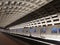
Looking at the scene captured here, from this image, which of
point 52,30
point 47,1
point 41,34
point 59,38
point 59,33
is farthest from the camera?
point 47,1

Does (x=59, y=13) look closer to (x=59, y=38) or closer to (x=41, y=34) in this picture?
(x=41, y=34)

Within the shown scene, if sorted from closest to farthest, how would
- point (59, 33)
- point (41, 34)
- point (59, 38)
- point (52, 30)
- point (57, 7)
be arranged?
point (59, 38)
point (59, 33)
point (52, 30)
point (41, 34)
point (57, 7)

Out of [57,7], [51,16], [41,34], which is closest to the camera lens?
[41,34]

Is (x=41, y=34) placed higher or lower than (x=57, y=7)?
lower

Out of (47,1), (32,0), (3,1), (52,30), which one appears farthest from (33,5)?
(52,30)

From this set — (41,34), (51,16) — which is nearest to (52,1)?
(51,16)

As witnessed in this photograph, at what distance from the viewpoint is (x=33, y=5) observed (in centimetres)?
4272

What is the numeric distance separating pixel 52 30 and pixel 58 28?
4.77ft

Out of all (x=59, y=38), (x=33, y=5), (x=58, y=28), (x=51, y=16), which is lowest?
(x=59, y=38)

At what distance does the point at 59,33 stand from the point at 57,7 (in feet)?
89.9

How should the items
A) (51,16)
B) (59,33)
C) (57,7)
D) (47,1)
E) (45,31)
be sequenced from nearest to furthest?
1. (59,33)
2. (45,31)
3. (47,1)
4. (57,7)
5. (51,16)

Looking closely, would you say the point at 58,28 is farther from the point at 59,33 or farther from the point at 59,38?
the point at 59,38

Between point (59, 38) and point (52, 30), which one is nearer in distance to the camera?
point (59, 38)

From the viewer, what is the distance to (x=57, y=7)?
40.6 meters
